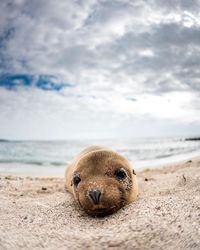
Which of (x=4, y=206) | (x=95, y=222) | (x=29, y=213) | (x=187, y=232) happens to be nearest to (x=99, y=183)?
(x=95, y=222)

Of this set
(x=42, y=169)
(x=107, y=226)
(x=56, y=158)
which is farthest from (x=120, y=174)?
(x=56, y=158)

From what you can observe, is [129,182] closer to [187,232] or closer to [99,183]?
[99,183]

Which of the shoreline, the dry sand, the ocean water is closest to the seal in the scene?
the dry sand

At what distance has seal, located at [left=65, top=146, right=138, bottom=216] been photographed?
3607 mm

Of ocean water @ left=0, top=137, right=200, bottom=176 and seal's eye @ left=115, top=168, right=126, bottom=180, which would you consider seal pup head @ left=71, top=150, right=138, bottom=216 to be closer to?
seal's eye @ left=115, top=168, right=126, bottom=180

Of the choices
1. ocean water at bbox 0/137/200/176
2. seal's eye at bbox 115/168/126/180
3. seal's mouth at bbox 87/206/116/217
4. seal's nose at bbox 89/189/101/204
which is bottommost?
ocean water at bbox 0/137/200/176

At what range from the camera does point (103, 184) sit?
3.71 meters

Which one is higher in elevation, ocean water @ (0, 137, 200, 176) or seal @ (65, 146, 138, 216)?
seal @ (65, 146, 138, 216)

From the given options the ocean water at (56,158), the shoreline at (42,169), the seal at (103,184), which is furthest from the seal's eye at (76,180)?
the ocean water at (56,158)

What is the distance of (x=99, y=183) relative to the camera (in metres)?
3.73

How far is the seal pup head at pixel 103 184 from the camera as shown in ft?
11.8

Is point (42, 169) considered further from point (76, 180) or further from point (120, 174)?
point (120, 174)

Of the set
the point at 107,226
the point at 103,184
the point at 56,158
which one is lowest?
the point at 56,158

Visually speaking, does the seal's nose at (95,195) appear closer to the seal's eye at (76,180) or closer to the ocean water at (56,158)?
the seal's eye at (76,180)
